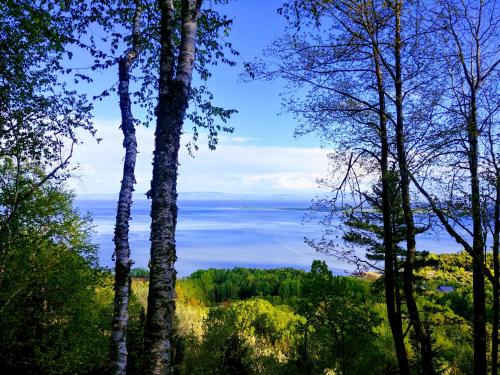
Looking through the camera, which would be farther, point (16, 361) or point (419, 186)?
point (16, 361)

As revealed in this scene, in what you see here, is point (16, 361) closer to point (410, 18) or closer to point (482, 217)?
point (482, 217)

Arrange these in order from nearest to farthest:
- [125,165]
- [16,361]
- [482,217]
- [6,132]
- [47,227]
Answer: [125,165] < [482,217] < [6,132] < [16,361] < [47,227]

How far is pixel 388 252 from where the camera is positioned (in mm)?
6758

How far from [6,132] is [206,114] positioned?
13.8 feet

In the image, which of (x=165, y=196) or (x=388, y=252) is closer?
(x=165, y=196)

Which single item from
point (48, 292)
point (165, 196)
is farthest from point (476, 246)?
point (48, 292)

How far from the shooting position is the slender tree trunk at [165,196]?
363cm

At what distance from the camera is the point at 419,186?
6.73 meters

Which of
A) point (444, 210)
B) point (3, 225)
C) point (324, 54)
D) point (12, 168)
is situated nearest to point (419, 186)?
point (444, 210)

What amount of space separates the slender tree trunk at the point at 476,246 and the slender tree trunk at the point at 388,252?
1.67m

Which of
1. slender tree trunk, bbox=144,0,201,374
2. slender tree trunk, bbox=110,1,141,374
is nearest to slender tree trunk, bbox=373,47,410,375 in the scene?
slender tree trunk, bbox=144,0,201,374

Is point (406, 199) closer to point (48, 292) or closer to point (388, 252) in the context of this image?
point (388, 252)

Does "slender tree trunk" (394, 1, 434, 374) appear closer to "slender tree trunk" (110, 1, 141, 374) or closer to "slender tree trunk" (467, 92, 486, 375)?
"slender tree trunk" (467, 92, 486, 375)

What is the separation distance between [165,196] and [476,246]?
673 cm
